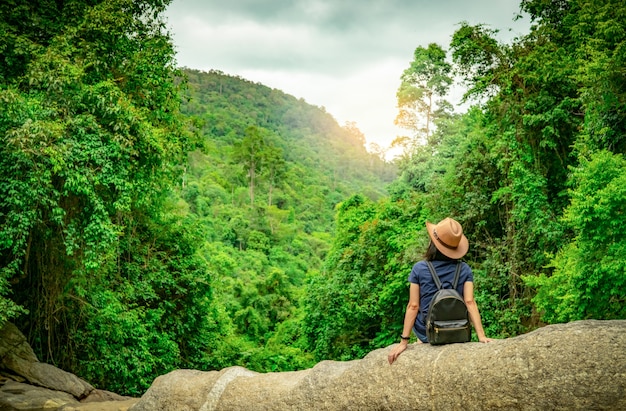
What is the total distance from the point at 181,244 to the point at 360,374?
38.0ft

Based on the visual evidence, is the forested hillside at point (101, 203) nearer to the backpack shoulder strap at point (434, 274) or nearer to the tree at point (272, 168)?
the backpack shoulder strap at point (434, 274)

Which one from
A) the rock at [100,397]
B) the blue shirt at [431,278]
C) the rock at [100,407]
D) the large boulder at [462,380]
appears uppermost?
the blue shirt at [431,278]

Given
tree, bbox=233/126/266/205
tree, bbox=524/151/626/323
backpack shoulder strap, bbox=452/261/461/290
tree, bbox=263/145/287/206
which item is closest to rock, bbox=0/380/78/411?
backpack shoulder strap, bbox=452/261/461/290

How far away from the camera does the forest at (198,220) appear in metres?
9.05

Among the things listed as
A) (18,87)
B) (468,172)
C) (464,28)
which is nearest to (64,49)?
(18,87)

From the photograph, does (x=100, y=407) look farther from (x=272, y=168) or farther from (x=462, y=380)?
(x=272, y=168)

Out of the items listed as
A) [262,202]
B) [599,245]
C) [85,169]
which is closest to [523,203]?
[599,245]

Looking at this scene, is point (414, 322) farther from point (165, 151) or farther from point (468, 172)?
point (468, 172)

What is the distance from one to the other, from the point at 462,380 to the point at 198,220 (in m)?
13.3

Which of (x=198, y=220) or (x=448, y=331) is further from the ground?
(x=198, y=220)

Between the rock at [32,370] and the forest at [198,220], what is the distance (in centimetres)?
105

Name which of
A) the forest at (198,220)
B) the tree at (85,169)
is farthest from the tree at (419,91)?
the tree at (85,169)

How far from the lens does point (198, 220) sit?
52.9ft

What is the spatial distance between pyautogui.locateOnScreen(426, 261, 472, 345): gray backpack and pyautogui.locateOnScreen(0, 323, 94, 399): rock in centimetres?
681
